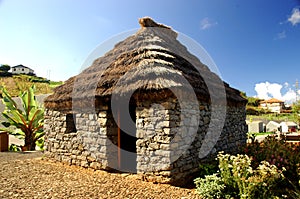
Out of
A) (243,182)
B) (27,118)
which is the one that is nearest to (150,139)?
(243,182)

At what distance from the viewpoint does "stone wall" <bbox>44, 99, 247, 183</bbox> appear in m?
5.52

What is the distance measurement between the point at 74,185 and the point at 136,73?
10.4ft

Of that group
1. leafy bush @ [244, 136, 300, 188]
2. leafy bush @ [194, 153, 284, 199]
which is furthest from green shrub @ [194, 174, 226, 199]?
leafy bush @ [244, 136, 300, 188]

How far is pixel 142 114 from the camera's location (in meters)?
5.86

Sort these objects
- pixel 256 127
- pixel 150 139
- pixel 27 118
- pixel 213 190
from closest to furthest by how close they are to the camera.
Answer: pixel 213 190 < pixel 150 139 < pixel 27 118 < pixel 256 127

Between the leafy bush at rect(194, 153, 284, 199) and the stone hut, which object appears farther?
the stone hut

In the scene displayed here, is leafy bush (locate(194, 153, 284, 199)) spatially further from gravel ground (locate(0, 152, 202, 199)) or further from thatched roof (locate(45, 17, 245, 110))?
thatched roof (locate(45, 17, 245, 110))

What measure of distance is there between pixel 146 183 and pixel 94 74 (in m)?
3.90

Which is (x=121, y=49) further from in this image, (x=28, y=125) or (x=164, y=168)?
(x=28, y=125)

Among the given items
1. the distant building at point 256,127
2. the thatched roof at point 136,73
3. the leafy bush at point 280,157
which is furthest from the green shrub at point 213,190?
Result: the distant building at point 256,127

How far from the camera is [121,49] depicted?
7.78 metres

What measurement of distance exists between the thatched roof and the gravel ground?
2.19 metres

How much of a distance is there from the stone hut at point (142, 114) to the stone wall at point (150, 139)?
24mm

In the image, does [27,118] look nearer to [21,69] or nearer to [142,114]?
[142,114]
